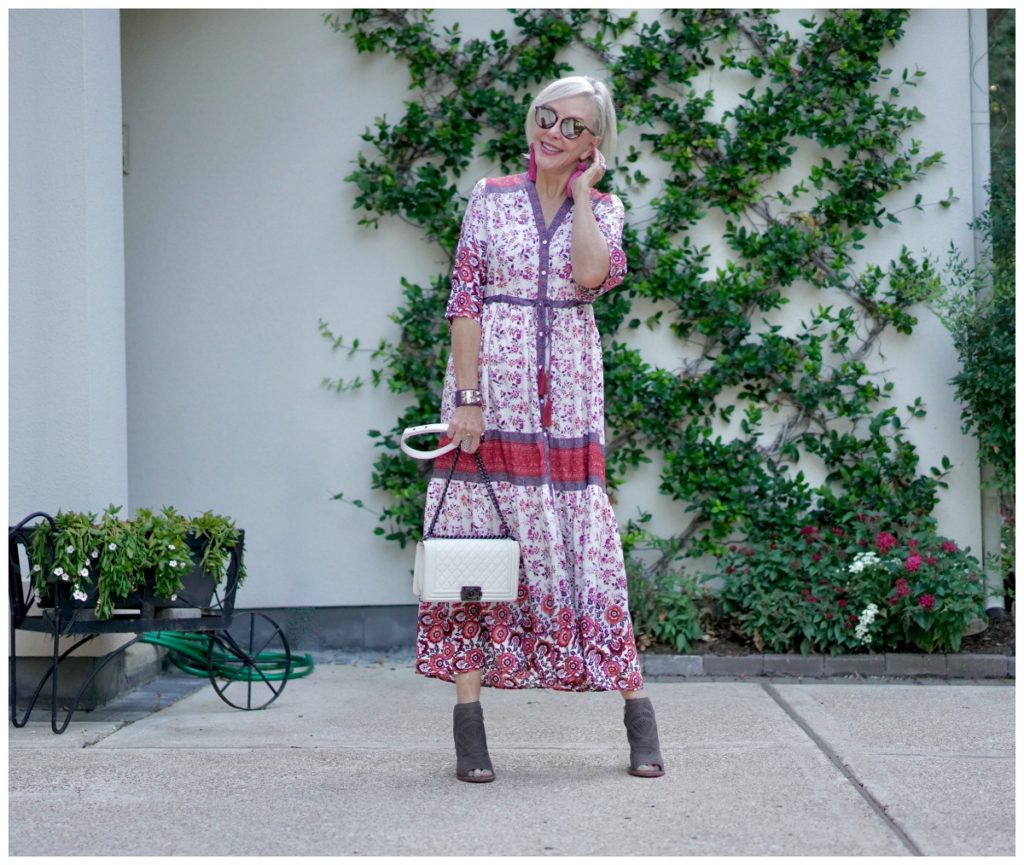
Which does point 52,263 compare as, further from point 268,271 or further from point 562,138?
point 562,138

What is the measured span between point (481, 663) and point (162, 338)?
239 centimetres

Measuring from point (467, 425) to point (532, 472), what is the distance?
197 millimetres

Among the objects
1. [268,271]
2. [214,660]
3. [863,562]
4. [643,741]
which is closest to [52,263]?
[268,271]

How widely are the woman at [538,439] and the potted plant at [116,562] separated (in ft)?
2.95

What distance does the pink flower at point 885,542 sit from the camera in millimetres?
4277

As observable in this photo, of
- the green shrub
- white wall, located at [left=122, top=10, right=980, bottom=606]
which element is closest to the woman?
the green shrub

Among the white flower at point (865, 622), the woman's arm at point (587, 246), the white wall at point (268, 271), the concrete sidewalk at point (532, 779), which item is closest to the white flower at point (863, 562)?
the white flower at point (865, 622)

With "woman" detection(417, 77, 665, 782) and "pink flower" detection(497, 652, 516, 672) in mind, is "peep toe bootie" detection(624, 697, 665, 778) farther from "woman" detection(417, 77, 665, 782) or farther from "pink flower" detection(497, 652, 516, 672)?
"pink flower" detection(497, 652, 516, 672)

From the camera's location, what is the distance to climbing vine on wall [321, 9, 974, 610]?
4535mm

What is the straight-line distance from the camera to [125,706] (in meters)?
3.67

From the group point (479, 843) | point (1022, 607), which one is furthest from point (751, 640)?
point (479, 843)

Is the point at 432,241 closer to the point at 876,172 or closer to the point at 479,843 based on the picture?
the point at 876,172

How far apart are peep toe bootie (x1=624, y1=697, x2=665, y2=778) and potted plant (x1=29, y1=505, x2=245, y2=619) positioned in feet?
4.39

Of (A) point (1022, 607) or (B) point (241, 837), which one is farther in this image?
(A) point (1022, 607)
